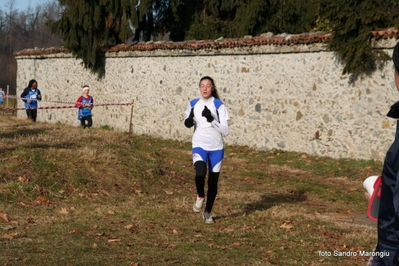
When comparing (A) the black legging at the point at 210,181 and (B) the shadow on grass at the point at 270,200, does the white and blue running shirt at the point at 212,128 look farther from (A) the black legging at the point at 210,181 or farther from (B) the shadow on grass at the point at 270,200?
(B) the shadow on grass at the point at 270,200

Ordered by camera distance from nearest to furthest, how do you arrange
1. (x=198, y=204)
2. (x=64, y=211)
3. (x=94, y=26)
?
(x=198, y=204)
(x=64, y=211)
(x=94, y=26)

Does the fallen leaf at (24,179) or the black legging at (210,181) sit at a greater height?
the black legging at (210,181)

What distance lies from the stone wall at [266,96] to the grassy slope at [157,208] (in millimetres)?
960

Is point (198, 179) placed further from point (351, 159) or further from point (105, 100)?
point (105, 100)

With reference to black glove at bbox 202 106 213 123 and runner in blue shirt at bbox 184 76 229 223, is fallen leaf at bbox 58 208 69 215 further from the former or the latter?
black glove at bbox 202 106 213 123

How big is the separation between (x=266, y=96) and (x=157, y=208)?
28.3 feet

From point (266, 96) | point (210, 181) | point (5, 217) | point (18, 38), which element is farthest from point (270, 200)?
point (18, 38)

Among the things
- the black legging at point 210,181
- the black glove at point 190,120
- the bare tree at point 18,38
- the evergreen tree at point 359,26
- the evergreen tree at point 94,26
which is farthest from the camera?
the bare tree at point 18,38

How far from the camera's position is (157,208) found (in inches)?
404

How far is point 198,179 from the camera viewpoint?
30.9ft

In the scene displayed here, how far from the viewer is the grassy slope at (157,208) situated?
7.72 meters

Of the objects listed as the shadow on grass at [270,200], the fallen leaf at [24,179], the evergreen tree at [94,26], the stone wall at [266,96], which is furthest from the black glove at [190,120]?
the evergreen tree at [94,26]

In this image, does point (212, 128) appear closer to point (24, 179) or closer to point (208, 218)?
point (208, 218)

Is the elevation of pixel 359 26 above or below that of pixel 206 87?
above
